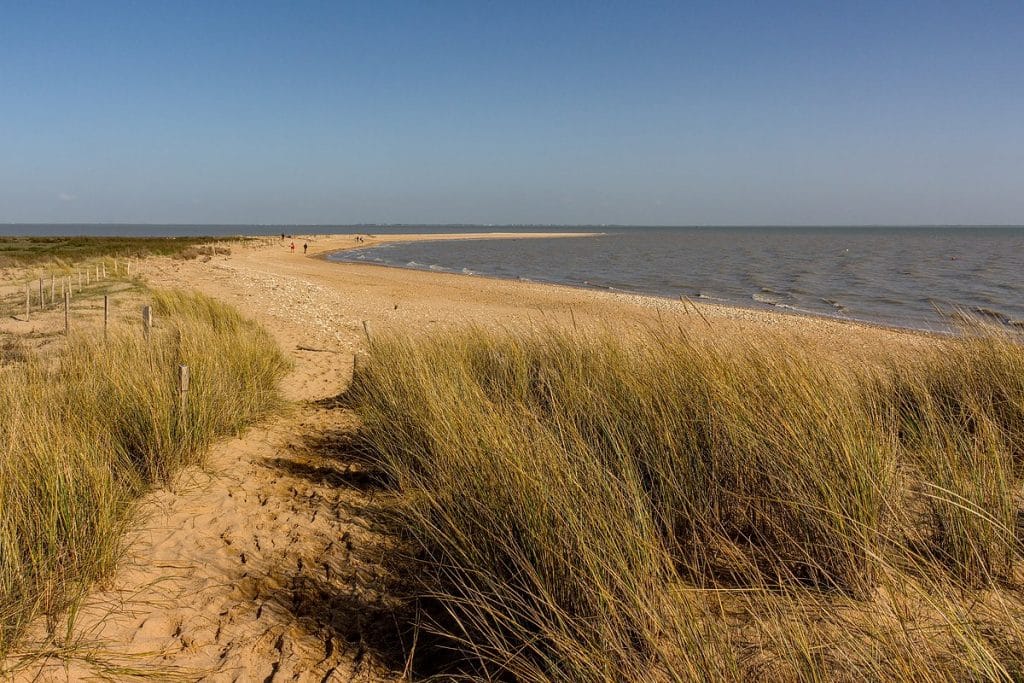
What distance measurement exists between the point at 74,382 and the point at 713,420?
16.5 ft

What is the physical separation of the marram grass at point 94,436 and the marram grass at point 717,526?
5.47 ft

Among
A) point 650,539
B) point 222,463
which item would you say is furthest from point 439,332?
point 650,539

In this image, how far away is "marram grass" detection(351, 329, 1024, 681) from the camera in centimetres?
199

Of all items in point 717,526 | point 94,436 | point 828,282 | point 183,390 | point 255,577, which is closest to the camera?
point 717,526

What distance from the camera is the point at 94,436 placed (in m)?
4.28

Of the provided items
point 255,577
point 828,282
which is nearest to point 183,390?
point 255,577

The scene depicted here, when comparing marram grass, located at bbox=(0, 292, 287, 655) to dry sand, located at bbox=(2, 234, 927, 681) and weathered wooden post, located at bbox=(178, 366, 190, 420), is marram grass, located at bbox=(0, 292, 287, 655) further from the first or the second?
dry sand, located at bbox=(2, 234, 927, 681)

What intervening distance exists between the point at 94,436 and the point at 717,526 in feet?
14.0

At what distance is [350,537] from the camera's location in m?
3.75

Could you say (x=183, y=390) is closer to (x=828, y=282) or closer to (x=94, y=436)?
(x=94, y=436)

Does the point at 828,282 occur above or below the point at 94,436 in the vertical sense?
above

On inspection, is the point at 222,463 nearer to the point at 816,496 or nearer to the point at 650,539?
the point at 650,539

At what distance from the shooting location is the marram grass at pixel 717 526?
6.51 ft

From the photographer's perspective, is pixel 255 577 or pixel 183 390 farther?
pixel 183 390
